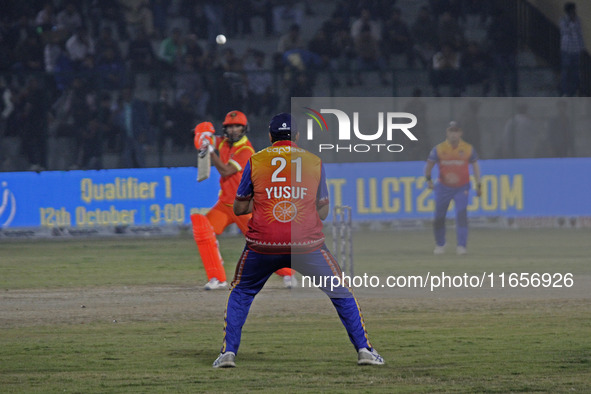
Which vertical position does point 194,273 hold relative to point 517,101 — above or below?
below

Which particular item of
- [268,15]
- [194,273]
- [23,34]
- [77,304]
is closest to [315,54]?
[268,15]

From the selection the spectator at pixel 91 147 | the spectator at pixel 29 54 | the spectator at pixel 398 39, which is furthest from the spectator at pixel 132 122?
the spectator at pixel 398 39

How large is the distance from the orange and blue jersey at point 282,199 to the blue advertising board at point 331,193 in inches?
525

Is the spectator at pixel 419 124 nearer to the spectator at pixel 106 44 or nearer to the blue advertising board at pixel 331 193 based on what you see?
the blue advertising board at pixel 331 193

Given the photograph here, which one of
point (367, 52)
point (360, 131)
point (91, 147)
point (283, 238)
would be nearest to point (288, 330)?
point (283, 238)

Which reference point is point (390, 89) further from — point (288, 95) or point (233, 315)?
point (233, 315)

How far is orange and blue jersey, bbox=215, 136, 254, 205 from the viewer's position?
42.2 feet

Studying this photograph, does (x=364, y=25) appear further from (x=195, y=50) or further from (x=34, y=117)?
(x=34, y=117)

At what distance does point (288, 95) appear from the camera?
23172 millimetres

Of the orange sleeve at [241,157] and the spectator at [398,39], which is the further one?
the spectator at [398,39]

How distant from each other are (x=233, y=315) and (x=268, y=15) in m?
20.4

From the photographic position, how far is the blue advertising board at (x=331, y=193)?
70.1 ft

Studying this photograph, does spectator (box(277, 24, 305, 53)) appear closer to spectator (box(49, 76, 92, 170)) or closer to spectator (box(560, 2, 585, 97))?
spectator (box(49, 76, 92, 170))

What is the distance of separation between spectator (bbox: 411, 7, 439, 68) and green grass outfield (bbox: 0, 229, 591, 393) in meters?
9.59
